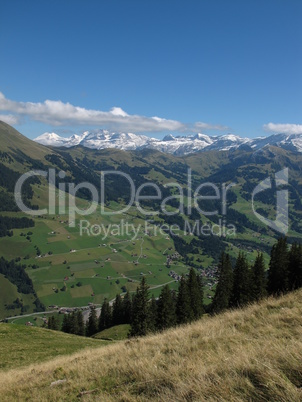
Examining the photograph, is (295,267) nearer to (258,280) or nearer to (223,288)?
(258,280)

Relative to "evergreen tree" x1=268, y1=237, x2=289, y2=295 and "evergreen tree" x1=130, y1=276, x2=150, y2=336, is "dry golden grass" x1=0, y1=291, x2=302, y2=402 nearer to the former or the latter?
"evergreen tree" x1=130, y1=276, x2=150, y2=336

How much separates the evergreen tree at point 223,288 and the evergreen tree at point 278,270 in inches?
308

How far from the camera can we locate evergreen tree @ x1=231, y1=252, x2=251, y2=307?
163 ft

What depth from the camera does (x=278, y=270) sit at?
53.3m

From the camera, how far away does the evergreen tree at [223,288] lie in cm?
5294

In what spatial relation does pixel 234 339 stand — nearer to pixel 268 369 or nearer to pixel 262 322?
pixel 262 322

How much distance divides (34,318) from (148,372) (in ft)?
568

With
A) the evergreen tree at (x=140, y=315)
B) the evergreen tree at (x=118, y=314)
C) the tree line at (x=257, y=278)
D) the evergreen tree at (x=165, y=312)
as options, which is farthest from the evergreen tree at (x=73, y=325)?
the tree line at (x=257, y=278)

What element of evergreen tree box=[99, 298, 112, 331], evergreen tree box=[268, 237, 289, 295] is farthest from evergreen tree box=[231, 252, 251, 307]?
evergreen tree box=[99, 298, 112, 331]

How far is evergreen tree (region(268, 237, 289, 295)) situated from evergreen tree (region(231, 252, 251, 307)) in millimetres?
6469

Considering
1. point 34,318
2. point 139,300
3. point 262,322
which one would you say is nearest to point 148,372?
point 262,322

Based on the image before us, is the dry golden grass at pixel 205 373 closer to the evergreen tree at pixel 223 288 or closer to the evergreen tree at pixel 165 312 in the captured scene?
the evergreen tree at pixel 165 312

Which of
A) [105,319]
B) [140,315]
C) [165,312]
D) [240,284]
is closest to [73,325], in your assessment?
[105,319]

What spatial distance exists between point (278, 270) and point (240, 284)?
8.75 m
